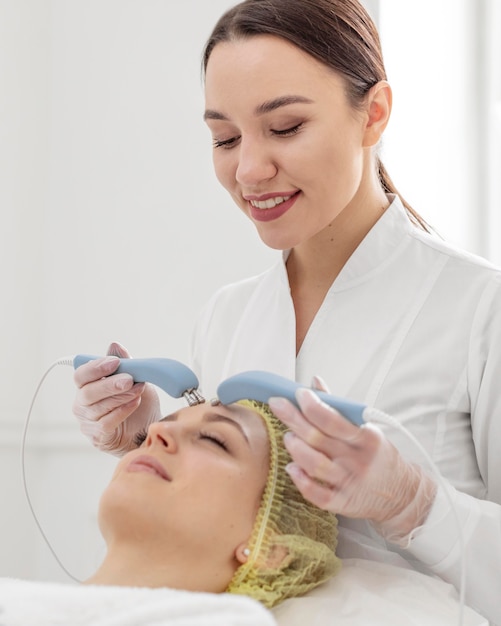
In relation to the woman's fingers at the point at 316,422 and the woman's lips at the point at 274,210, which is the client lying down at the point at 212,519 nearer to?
the woman's fingers at the point at 316,422

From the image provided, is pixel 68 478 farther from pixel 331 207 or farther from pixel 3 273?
pixel 331 207

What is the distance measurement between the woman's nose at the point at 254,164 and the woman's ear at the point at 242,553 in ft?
2.01

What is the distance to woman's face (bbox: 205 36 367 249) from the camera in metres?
1.48

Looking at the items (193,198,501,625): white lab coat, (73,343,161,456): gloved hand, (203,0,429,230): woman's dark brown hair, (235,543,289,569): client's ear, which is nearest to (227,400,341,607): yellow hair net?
(235,543,289,569): client's ear

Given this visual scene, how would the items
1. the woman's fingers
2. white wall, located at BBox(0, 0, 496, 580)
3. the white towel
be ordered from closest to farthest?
the white towel
the woman's fingers
white wall, located at BBox(0, 0, 496, 580)

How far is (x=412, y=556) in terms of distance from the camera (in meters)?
1.50

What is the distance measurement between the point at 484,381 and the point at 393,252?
1.04ft

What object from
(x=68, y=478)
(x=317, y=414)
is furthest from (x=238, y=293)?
(x=68, y=478)

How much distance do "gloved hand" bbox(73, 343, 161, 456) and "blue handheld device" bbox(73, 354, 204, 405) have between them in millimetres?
34

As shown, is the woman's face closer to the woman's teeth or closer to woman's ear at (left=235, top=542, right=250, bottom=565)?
the woman's teeth

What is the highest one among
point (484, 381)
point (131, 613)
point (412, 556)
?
point (484, 381)

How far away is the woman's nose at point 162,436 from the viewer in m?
1.39

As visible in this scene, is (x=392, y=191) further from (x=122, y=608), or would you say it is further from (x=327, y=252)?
(x=122, y=608)

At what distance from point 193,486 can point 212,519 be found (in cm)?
6
